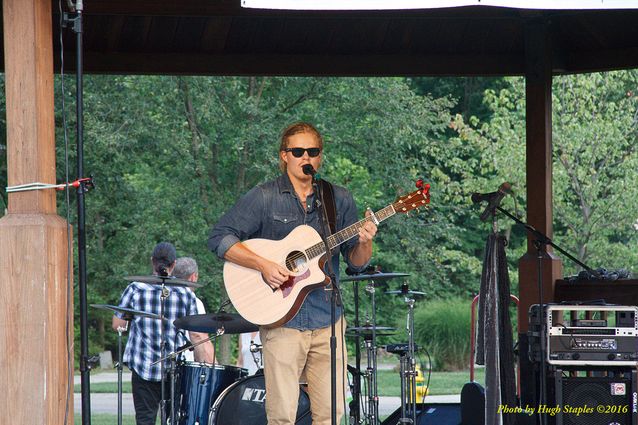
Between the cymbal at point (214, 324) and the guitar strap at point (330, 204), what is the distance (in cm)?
178

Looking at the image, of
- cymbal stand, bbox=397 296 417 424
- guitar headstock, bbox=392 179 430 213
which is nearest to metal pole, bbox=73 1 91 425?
guitar headstock, bbox=392 179 430 213

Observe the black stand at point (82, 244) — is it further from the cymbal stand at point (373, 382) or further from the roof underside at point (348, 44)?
the roof underside at point (348, 44)

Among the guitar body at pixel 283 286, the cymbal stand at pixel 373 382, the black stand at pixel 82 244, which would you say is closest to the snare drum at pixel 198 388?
the cymbal stand at pixel 373 382

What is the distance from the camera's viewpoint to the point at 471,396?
780cm

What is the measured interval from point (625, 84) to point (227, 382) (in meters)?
13.0

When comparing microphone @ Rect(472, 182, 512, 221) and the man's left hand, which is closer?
the man's left hand

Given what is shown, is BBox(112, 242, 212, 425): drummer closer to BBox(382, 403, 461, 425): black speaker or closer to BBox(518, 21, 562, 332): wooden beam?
BBox(382, 403, 461, 425): black speaker

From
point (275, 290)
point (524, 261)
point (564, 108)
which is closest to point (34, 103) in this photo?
point (275, 290)

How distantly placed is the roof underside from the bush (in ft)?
29.7

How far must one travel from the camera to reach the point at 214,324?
7180 mm

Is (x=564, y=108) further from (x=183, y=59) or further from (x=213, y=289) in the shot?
(x=183, y=59)

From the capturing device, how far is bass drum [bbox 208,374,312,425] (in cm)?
735

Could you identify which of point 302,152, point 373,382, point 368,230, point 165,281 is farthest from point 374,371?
point 302,152

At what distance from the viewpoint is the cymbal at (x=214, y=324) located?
7180mm
